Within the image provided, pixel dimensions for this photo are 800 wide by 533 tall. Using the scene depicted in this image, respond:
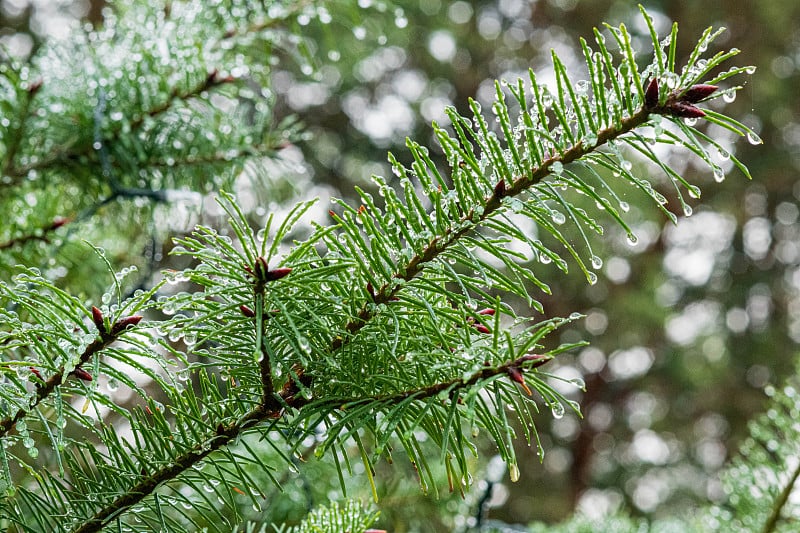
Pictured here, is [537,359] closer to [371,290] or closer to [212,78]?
[371,290]

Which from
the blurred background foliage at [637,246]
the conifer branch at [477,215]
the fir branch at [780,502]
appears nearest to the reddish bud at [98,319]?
the conifer branch at [477,215]

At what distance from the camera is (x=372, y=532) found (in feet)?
1.28

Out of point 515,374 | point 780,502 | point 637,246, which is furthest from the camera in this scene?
point 637,246

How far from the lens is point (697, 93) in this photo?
307mm

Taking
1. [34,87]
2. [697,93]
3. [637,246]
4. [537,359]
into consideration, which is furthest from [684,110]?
[637,246]

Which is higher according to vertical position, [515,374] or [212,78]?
[212,78]

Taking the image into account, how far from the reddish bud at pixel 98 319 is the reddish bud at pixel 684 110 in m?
0.28

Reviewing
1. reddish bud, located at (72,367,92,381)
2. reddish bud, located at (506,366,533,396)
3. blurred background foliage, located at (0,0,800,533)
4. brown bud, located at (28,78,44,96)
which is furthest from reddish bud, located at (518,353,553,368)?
blurred background foliage, located at (0,0,800,533)

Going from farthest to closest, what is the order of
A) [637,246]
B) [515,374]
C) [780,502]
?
[637,246], [780,502], [515,374]

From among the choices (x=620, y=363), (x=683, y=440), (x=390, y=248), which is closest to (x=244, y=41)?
(x=390, y=248)

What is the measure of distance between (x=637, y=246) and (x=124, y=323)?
2.64m

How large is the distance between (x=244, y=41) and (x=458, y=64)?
2.60 m

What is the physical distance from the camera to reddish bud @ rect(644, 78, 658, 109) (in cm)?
31

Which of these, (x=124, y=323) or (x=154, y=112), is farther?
(x=154, y=112)
